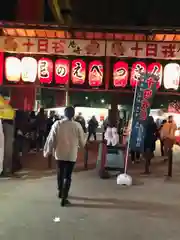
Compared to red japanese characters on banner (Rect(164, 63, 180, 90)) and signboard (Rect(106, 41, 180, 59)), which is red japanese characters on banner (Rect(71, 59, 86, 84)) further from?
red japanese characters on banner (Rect(164, 63, 180, 90))

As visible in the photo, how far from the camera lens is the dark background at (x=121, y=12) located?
17727 mm

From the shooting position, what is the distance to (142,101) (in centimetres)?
1080

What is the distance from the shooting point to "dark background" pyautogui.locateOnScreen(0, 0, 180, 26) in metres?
17.7

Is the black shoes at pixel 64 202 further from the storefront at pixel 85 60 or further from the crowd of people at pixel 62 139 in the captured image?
the storefront at pixel 85 60

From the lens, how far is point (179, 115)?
27719mm

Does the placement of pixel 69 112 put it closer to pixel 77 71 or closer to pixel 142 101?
pixel 142 101

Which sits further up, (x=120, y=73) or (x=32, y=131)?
(x=120, y=73)

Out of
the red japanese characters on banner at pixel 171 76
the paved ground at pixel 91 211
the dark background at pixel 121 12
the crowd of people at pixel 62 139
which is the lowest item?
the paved ground at pixel 91 211

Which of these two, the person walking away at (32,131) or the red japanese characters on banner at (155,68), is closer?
the red japanese characters on banner at (155,68)

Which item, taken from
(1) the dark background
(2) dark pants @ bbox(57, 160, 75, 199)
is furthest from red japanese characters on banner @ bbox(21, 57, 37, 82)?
(2) dark pants @ bbox(57, 160, 75, 199)

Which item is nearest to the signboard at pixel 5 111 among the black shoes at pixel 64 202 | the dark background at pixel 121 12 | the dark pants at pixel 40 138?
the black shoes at pixel 64 202

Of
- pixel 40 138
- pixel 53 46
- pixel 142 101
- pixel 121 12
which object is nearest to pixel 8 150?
pixel 53 46

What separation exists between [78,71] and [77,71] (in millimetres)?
38

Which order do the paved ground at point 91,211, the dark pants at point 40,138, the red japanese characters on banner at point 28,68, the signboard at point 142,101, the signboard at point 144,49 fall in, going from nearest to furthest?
1. the paved ground at point 91,211
2. the signboard at point 142,101
3. the signboard at point 144,49
4. the red japanese characters on banner at point 28,68
5. the dark pants at point 40,138
